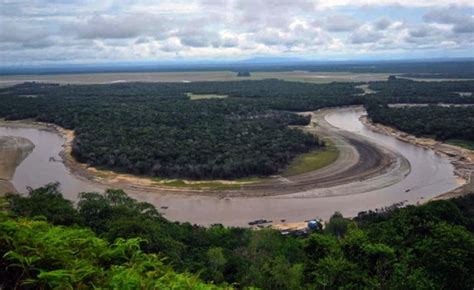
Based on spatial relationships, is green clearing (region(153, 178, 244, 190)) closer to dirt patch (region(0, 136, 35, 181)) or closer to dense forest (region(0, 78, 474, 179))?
dense forest (region(0, 78, 474, 179))

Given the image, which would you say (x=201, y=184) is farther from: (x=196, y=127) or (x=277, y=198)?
(x=196, y=127)

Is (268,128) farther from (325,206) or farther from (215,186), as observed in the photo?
(325,206)

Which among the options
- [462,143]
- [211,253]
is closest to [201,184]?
[211,253]

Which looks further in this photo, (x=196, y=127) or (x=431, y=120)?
(x=431, y=120)

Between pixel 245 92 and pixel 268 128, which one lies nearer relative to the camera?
pixel 268 128

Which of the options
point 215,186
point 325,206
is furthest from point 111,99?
point 325,206

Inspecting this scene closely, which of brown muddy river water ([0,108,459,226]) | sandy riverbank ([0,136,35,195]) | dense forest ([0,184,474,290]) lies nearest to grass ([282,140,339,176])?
brown muddy river water ([0,108,459,226])
